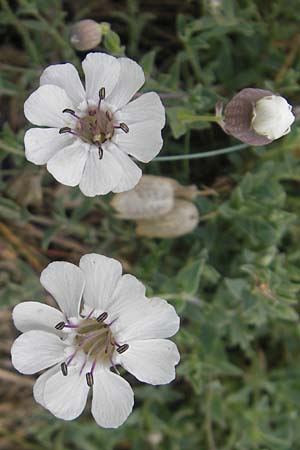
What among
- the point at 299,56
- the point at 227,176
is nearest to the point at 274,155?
the point at 227,176

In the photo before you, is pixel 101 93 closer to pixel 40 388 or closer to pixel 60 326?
pixel 60 326

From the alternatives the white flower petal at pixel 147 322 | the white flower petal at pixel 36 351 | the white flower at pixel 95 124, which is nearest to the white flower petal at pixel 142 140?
the white flower at pixel 95 124

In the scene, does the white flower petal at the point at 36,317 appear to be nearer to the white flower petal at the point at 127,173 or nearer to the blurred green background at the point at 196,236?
the white flower petal at the point at 127,173

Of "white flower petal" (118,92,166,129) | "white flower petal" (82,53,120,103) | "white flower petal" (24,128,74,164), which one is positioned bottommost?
"white flower petal" (24,128,74,164)

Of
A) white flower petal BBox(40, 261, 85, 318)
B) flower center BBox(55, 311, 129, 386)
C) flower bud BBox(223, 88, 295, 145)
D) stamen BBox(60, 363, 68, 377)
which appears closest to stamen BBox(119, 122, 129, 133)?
flower bud BBox(223, 88, 295, 145)

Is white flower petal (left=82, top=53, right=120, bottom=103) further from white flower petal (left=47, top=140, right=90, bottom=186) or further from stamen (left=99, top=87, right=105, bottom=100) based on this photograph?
white flower petal (left=47, top=140, right=90, bottom=186)

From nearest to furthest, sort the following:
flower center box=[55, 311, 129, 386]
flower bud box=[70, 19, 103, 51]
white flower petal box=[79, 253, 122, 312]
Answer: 1. white flower petal box=[79, 253, 122, 312]
2. flower center box=[55, 311, 129, 386]
3. flower bud box=[70, 19, 103, 51]
